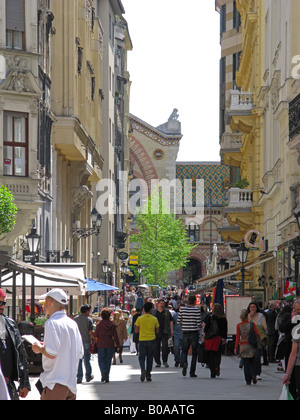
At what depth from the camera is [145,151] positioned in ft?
422

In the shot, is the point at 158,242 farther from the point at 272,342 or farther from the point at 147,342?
the point at 147,342

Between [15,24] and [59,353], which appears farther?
[15,24]

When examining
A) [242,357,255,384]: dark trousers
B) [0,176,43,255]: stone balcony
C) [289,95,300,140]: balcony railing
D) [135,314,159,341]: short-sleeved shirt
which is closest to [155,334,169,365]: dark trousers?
[135,314,159,341]: short-sleeved shirt

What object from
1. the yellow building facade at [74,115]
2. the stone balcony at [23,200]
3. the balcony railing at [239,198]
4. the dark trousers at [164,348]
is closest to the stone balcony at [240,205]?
the balcony railing at [239,198]

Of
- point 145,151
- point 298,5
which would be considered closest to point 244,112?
point 298,5

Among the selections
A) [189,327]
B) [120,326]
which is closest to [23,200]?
[120,326]

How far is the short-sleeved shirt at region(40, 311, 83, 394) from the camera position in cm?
974

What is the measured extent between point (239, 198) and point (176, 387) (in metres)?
28.9

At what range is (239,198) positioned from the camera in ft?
156

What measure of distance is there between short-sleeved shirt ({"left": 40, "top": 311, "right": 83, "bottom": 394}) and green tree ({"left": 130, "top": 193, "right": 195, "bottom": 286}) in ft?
312

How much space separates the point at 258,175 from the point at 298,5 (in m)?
14.6

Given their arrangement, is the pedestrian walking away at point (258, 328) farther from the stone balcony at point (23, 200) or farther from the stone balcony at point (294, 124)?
the stone balcony at point (23, 200)

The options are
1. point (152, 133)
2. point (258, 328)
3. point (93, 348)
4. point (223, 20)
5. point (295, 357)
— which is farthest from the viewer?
point (152, 133)
